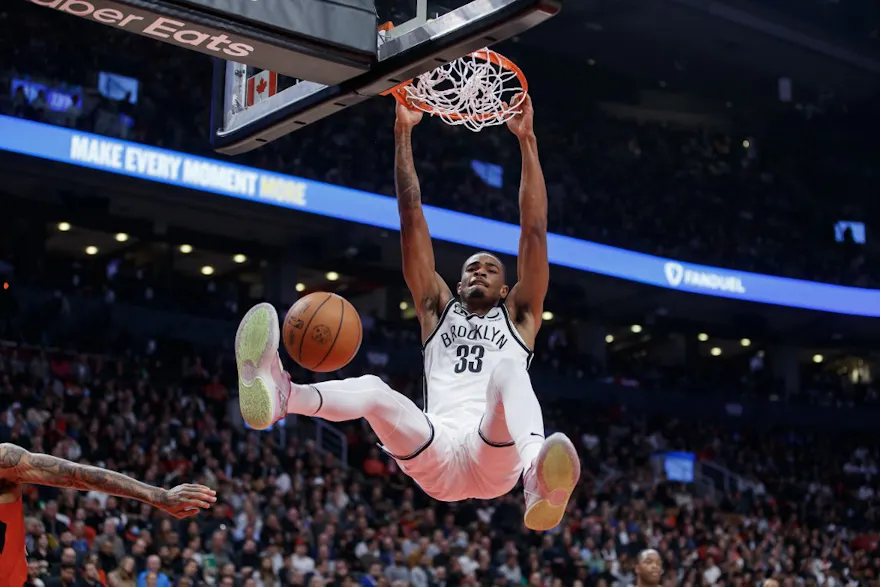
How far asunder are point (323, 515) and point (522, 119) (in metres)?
8.30

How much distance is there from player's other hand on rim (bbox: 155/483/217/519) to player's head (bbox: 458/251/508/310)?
2610mm

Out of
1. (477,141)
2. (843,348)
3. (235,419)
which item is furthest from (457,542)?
(843,348)

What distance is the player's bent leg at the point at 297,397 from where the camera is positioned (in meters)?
6.07

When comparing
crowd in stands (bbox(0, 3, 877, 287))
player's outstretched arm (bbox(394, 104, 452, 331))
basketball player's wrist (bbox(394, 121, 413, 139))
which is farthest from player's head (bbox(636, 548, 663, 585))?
crowd in stands (bbox(0, 3, 877, 287))

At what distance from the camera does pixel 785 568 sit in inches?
749

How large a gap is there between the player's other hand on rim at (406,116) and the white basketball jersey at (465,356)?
116cm

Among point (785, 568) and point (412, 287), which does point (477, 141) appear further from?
point (412, 287)

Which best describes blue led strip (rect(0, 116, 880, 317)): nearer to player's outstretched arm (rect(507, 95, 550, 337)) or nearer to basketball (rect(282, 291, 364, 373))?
player's outstretched arm (rect(507, 95, 550, 337))

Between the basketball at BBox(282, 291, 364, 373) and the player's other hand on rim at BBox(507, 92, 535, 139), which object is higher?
the player's other hand on rim at BBox(507, 92, 535, 139)

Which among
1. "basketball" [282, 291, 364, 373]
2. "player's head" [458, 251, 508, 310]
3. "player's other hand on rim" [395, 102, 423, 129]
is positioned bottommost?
"basketball" [282, 291, 364, 373]

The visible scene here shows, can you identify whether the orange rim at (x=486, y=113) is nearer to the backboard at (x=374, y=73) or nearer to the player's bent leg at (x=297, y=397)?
the backboard at (x=374, y=73)

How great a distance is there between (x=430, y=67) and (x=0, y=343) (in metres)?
13.5

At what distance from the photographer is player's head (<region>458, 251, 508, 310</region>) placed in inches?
285

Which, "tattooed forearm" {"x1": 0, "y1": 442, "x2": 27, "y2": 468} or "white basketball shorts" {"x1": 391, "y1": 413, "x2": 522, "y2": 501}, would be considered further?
"white basketball shorts" {"x1": 391, "y1": 413, "x2": 522, "y2": 501}
